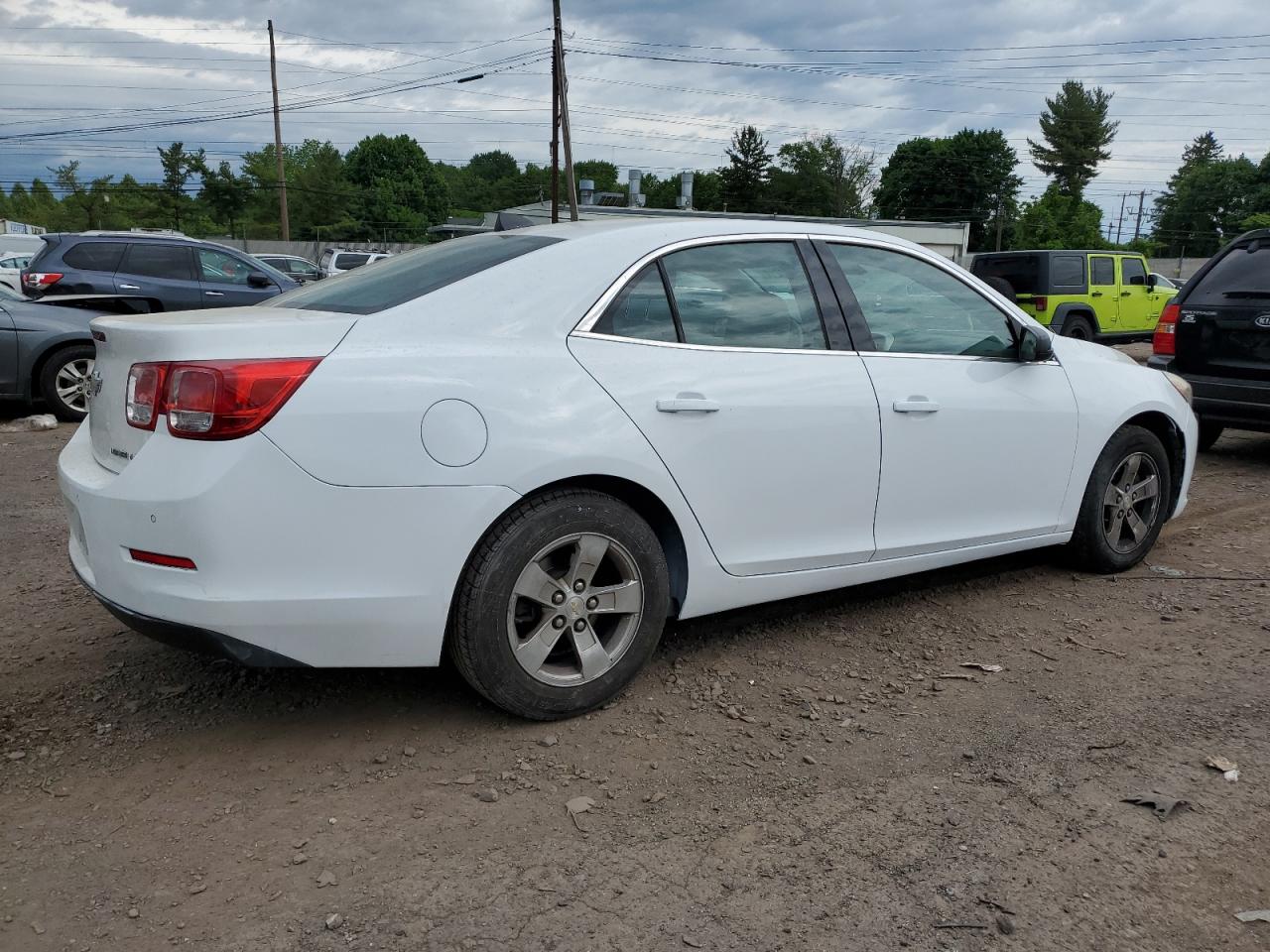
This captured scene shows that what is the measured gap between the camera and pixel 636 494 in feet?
10.8

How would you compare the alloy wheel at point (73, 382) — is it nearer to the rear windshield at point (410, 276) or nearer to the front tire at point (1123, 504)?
the rear windshield at point (410, 276)

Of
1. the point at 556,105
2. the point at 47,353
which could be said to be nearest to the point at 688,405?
the point at 47,353

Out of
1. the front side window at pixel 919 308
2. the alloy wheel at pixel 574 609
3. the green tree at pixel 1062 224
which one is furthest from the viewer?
the green tree at pixel 1062 224

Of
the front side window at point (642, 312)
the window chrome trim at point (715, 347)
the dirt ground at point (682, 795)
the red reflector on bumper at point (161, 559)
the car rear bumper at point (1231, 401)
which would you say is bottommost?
the dirt ground at point (682, 795)

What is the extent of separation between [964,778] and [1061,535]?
6.51ft

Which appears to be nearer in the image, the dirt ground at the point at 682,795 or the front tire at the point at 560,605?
the dirt ground at the point at 682,795

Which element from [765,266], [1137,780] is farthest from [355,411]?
[1137,780]

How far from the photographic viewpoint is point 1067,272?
17703mm

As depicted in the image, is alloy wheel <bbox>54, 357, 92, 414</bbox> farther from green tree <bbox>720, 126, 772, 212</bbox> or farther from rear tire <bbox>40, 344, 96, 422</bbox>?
green tree <bbox>720, 126, 772, 212</bbox>

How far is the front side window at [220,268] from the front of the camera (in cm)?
1199

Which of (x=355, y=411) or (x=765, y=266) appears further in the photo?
(x=765, y=266)

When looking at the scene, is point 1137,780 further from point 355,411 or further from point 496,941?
point 355,411

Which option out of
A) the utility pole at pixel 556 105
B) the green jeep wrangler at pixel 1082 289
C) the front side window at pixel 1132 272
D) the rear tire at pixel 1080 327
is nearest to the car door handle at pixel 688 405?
the green jeep wrangler at pixel 1082 289

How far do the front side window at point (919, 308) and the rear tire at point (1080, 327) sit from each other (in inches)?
588
